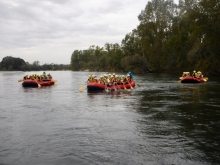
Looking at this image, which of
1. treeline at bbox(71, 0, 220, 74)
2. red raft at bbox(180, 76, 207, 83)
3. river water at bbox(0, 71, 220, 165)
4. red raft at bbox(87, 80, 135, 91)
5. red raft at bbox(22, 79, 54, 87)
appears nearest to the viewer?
river water at bbox(0, 71, 220, 165)

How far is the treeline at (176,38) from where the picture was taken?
50531 millimetres

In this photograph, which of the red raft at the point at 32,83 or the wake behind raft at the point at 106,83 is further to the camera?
the red raft at the point at 32,83

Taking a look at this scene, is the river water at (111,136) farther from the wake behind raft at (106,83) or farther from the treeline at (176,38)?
the treeline at (176,38)

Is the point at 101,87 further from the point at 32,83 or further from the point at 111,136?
the point at 111,136

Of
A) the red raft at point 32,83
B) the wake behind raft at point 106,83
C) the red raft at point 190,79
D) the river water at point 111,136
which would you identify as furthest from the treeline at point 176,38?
the river water at point 111,136

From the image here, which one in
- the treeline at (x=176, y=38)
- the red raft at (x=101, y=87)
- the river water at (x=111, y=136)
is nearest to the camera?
the river water at (x=111, y=136)

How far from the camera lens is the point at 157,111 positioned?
16375 millimetres

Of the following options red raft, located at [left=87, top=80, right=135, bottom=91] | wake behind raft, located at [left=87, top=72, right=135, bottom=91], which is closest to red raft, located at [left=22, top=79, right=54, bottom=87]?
wake behind raft, located at [left=87, top=72, right=135, bottom=91]

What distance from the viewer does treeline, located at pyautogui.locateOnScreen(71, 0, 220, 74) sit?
166 ft

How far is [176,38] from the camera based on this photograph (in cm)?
6719

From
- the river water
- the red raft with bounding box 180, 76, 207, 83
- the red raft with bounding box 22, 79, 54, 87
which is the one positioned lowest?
the river water

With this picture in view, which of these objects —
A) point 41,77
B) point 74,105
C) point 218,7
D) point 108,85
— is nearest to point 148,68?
point 218,7

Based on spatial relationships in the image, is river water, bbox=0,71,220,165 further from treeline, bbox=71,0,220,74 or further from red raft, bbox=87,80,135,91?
treeline, bbox=71,0,220,74

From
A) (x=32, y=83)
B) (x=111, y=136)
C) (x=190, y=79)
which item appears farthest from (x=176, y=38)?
(x=111, y=136)
